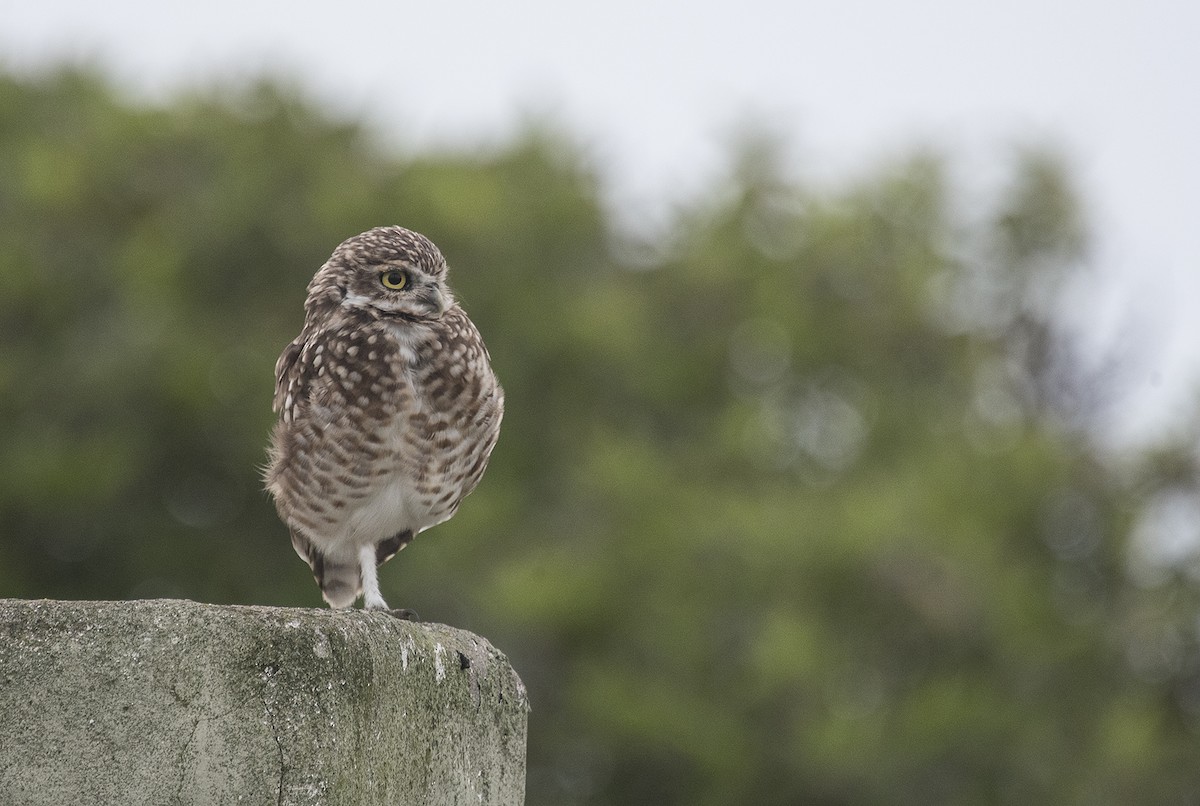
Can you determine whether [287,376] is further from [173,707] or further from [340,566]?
[173,707]

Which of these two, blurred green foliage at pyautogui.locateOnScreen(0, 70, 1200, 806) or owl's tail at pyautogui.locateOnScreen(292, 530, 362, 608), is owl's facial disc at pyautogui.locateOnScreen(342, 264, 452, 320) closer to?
owl's tail at pyautogui.locateOnScreen(292, 530, 362, 608)

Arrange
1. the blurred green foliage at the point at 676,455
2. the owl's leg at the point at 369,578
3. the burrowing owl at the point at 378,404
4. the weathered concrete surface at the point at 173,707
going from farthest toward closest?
the blurred green foliage at the point at 676,455 → the owl's leg at the point at 369,578 → the burrowing owl at the point at 378,404 → the weathered concrete surface at the point at 173,707

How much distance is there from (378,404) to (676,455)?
43.6 ft

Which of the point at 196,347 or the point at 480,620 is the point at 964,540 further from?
the point at 196,347

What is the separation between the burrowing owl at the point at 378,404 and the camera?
4.81 metres

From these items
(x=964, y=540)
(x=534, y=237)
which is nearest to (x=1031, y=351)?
(x=964, y=540)

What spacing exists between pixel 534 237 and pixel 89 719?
54.8 ft

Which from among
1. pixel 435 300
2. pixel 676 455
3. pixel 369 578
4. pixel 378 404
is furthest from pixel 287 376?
pixel 676 455

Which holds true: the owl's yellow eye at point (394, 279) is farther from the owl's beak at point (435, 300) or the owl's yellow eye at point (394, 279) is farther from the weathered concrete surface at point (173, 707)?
the weathered concrete surface at point (173, 707)

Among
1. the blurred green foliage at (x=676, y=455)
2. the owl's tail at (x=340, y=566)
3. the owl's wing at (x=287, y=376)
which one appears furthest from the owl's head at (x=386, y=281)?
the blurred green foliage at (x=676, y=455)

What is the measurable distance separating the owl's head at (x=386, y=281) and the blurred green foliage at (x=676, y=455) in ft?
31.6

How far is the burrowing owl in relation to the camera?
481 centimetres

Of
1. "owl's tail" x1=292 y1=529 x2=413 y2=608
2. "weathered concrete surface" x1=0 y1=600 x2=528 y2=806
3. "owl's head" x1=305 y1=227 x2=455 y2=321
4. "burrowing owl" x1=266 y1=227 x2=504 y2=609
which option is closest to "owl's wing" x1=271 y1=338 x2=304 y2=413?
"burrowing owl" x1=266 y1=227 x2=504 y2=609

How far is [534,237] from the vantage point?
19266mm
